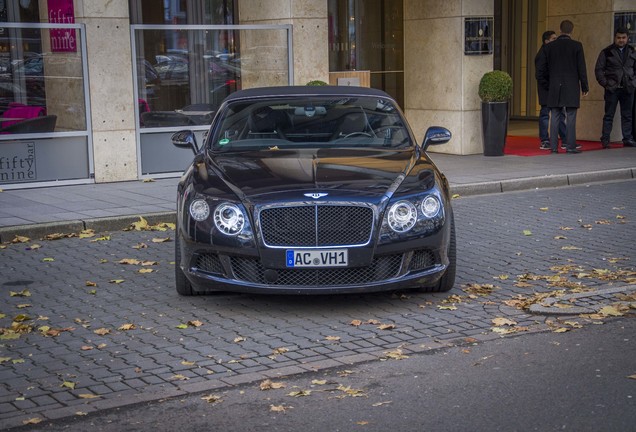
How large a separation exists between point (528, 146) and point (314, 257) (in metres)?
12.6

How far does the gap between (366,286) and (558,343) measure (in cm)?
142

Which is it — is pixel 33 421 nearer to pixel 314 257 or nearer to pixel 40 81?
pixel 314 257

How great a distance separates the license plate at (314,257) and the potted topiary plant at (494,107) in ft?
34.4

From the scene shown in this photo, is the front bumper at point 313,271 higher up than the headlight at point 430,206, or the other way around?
the headlight at point 430,206

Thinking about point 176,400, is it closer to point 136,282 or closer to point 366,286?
point 366,286

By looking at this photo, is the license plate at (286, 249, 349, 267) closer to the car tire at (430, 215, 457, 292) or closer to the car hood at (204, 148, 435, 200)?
the car hood at (204, 148, 435, 200)

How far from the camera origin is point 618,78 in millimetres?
17938

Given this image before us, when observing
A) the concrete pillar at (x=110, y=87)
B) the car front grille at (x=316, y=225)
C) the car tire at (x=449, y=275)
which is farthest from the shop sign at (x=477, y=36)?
the car front grille at (x=316, y=225)

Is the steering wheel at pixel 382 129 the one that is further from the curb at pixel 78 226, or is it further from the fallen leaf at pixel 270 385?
the fallen leaf at pixel 270 385

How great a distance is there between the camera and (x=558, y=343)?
6.52 metres

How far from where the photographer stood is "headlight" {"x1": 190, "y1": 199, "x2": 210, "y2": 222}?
24.1 feet

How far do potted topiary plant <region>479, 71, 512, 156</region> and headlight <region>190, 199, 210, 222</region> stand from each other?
10388 millimetres

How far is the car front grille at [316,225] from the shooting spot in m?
7.12

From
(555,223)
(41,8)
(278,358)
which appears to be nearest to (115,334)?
(278,358)
